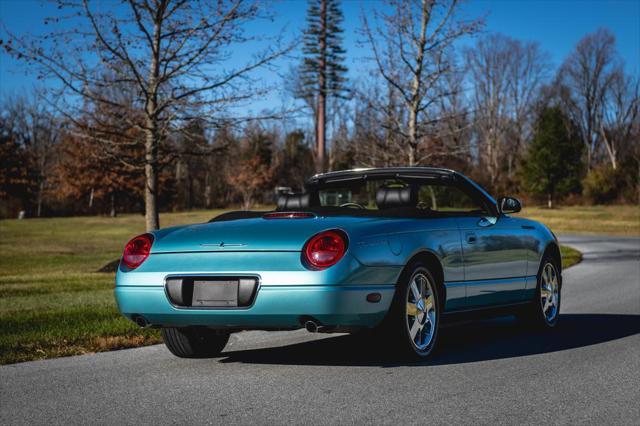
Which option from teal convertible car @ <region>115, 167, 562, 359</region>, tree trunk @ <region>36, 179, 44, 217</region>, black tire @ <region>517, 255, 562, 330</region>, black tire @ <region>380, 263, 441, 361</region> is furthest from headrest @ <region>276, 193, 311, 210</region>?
tree trunk @ <region>36, 179, 44, 217</region>

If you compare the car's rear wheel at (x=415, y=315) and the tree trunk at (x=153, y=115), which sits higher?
the tree trunk at (x=153, y=115)

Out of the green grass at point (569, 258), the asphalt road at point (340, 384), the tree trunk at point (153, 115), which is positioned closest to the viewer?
the asphalt road at point (340, 384)

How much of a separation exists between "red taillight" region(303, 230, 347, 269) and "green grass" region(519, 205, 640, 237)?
118 feet

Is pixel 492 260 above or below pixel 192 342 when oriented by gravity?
above

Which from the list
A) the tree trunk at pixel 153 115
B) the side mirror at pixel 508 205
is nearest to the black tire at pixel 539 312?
the side mirror at pixel 508 205

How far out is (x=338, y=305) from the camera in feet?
16.9

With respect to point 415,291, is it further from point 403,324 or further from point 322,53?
point 322,53

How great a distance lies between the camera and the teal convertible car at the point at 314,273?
5199 mm

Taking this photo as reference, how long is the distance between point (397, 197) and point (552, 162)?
59.6 metres

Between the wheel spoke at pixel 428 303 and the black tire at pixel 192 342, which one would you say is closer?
the wheel spoke at pixel 428 303

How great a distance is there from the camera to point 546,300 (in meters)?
7.94

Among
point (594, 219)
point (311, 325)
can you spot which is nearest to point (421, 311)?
point (311, 325)

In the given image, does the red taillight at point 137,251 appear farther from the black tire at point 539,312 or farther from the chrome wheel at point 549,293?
the chrome wheel at point 549,293

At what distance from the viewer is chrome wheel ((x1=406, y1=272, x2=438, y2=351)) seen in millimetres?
5812
